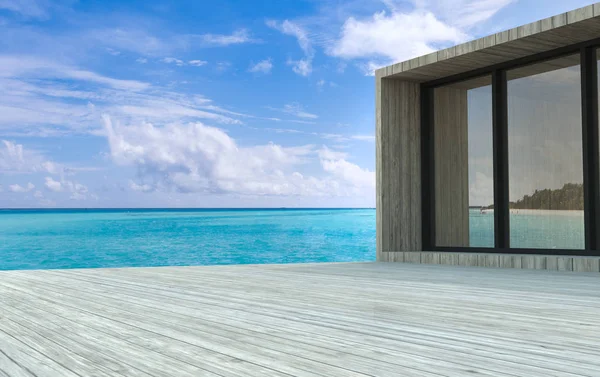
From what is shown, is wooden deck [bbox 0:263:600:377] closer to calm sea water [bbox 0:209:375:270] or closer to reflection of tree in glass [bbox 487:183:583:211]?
reflection of tree in glass [bbox 487:183:583:211]

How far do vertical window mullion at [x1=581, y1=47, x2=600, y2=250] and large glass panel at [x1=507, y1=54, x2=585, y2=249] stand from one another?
0.34ft

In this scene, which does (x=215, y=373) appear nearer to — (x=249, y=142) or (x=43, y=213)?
(x=249, y=142)

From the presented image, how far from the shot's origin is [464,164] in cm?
697

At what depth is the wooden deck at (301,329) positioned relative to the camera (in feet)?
5.30

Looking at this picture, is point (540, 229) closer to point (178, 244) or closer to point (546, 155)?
point (546, 155)

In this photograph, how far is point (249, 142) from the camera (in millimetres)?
44094

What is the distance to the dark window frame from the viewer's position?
5.61 meters

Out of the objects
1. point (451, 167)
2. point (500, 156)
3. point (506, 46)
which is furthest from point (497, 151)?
point (506, 46)

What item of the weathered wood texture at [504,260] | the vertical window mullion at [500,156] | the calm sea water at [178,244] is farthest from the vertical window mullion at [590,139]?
the calm sea water at [178,244]

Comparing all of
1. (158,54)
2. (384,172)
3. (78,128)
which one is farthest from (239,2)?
(384,172)

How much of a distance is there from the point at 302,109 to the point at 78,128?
14965 mm

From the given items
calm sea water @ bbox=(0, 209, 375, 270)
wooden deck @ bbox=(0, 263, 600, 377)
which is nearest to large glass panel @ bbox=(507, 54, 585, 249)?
wooden deck @ bbox=(0, 263, 600, 377)

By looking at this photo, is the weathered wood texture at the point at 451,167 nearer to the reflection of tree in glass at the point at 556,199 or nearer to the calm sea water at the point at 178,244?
the reflection of tree in glass at the point at 556,199

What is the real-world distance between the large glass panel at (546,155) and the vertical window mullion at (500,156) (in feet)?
0.18
